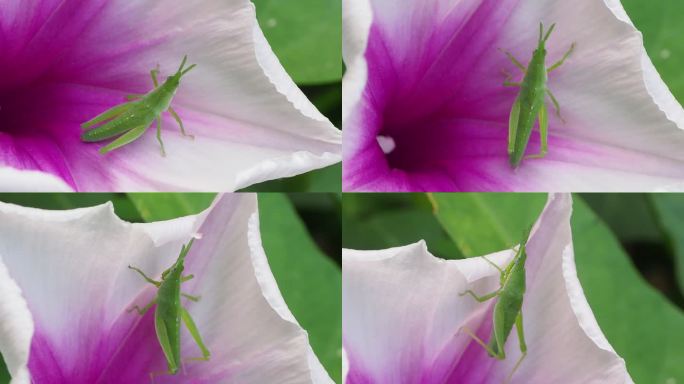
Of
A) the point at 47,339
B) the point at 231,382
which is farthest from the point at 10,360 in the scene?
the point at 231,382

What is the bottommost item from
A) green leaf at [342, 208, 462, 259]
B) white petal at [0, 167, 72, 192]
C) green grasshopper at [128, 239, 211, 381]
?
green leaf at [342, 208, 462, 259]

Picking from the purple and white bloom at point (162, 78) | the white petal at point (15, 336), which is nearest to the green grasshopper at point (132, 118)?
the purple and white bloom at point (162, 78)

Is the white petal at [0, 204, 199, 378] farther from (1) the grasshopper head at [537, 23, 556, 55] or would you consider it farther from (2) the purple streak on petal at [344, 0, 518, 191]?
(1) the grasshopper head at [537, 23, 556, 55]

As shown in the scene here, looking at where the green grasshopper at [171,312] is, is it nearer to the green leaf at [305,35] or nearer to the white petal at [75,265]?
the white petal at [75,265]

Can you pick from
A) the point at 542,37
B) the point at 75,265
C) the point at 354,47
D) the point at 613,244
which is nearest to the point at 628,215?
the point at 613,244

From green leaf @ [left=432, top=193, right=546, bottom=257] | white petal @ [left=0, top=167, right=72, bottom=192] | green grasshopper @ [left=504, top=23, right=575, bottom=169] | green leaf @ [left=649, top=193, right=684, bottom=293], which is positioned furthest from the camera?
green leaf @ [left=649, top=193, right=684, bottom=293]

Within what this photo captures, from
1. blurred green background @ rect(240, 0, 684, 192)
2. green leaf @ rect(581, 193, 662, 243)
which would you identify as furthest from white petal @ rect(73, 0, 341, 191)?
green leaf @ rect(581, 193, 662, 243)

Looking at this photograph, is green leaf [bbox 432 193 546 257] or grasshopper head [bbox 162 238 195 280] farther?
green leaf [bbox 432 193 546 257]

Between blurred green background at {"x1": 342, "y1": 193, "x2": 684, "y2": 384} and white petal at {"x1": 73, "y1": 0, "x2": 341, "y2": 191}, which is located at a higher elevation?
white petal at {"x1": 73, "y1": 0, "x2": 341, "y2": 191}
